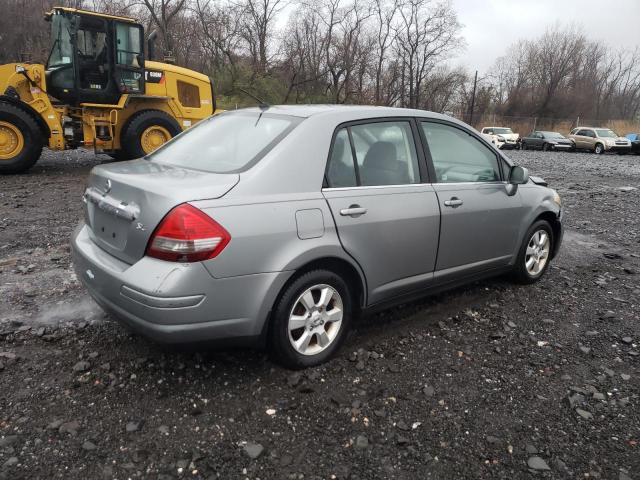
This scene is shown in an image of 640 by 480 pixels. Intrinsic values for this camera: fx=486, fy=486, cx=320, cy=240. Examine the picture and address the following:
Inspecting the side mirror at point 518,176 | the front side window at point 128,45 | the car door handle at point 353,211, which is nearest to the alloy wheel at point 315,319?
the car door handle at point 353,211

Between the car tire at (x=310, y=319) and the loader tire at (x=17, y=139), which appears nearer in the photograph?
the car tire at (x=310, y=319)

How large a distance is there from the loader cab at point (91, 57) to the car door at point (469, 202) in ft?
29.1

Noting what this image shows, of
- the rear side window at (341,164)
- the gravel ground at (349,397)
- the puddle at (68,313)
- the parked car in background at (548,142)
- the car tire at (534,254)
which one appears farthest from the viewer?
the parked car in background at (548,142)

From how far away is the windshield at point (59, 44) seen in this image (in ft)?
32.8

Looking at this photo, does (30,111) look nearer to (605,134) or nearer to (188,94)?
(188,94)

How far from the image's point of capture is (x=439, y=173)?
3.74 meters

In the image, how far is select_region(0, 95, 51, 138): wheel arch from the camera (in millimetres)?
9594

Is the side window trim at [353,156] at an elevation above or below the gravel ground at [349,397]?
above

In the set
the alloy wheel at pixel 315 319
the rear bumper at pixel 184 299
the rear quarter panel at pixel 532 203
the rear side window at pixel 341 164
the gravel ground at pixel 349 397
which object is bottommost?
the gravel ground at pixel 349 397

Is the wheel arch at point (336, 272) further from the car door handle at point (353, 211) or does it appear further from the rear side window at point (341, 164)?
the rear side window at point (341, 164)

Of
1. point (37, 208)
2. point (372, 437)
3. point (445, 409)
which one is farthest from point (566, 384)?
point (37, 208)

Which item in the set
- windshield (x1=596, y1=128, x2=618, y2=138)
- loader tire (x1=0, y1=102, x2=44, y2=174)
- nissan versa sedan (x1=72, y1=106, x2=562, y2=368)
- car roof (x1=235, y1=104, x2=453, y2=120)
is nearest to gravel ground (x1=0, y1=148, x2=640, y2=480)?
nissan versa sedan (x1=72, y1=106, x2=562, y2=368)

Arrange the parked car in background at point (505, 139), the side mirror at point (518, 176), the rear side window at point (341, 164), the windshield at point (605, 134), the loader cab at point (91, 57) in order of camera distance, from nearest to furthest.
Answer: the rear side window at point (341, 164) → the side mirror at point (518, 176) → the loader cab at point (91, 57) → the windshield at point (605, 134) → the parked car in background at point (505, 139)

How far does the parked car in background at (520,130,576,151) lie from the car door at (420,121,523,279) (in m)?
31.8
